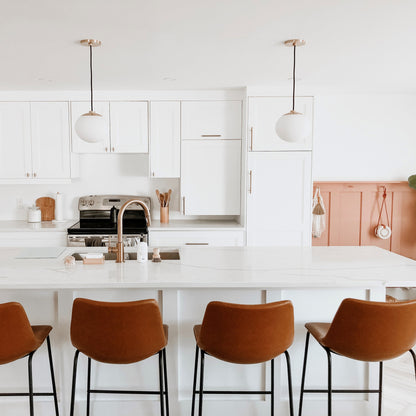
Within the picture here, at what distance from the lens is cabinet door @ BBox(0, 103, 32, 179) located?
4449mm

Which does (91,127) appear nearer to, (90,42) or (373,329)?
(90,42)

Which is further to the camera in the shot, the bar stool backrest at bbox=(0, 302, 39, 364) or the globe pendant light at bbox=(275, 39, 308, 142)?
the globe pendant light at bbox=(275, 39, 308, 142)

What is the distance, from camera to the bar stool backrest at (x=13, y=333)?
189 cm

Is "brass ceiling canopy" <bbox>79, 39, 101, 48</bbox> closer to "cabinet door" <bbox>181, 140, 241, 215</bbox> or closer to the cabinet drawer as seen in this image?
"cabinet door" <bbox>181, 140, 241, 215</bbox>

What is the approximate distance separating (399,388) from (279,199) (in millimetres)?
2057

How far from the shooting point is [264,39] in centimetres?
271

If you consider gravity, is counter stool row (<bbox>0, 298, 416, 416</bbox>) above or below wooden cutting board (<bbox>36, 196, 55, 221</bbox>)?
below

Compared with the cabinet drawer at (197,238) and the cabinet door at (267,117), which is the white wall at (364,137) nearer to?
the cabinet door at (267,117)

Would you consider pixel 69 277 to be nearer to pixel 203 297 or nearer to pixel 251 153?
pixel 203 297

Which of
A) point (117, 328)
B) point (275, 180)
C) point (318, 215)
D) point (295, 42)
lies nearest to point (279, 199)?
point (275, 180)

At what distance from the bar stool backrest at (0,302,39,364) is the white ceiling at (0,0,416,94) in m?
1.51

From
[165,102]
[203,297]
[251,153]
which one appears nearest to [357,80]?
[251,153]

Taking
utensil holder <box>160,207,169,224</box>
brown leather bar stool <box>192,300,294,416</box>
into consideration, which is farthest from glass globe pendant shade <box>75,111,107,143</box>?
utensil holder <box>160,207,169,224</box>

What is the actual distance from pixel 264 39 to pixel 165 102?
1922 mm
